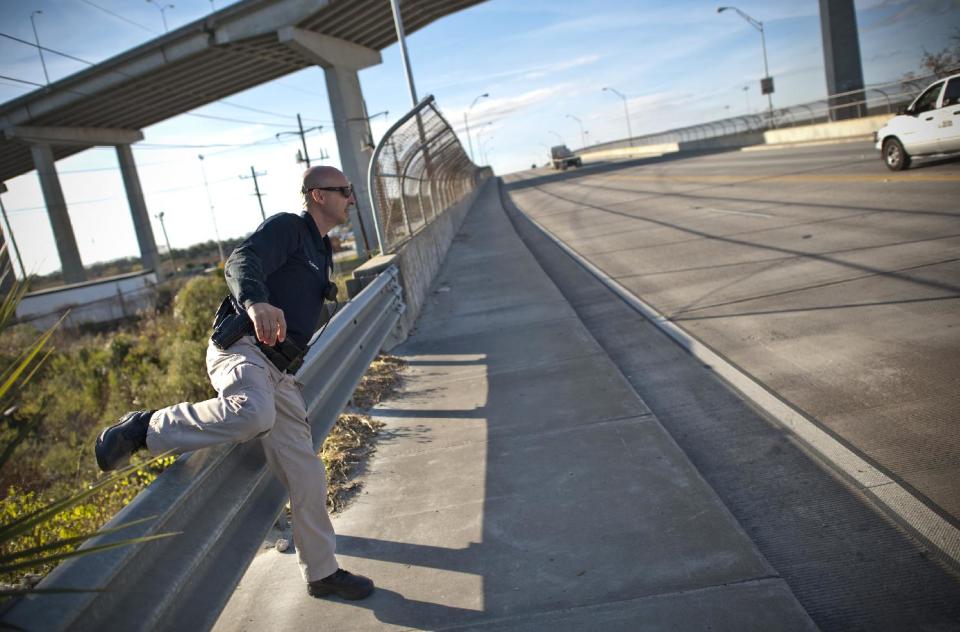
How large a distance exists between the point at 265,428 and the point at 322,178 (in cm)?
131

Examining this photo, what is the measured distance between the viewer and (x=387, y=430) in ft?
18.4

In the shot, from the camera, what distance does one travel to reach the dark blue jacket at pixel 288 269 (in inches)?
122

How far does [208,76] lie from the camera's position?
47.3m

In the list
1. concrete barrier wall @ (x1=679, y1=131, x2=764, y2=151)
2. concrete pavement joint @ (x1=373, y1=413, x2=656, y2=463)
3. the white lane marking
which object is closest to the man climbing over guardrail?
concrete pavement joint @ (x1=373, y1=413, x2=656, y2=463)

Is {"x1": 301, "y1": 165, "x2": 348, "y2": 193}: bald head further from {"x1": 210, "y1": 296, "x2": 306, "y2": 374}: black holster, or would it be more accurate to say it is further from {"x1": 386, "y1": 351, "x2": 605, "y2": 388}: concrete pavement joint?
{"x1": 386, "y1": 351, "x2": 605, "y2": 388}: concrete pavement joint

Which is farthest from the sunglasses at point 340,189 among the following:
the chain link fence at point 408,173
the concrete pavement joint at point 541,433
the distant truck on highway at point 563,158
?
the distant truck on highway at point 563,158

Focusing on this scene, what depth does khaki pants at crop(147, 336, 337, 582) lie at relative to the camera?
9.47 feet

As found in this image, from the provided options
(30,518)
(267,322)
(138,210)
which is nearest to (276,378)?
(267,322)

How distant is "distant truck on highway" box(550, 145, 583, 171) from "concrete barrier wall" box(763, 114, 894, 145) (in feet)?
141

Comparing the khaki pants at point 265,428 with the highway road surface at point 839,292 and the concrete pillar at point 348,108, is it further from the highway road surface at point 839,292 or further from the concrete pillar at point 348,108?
the concrete pillar at point 348,108

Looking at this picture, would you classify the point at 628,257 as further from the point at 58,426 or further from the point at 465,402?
the point at 58,426

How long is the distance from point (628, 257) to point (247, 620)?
406 inches

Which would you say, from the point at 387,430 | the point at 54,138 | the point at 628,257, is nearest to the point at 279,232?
the point at 387,430

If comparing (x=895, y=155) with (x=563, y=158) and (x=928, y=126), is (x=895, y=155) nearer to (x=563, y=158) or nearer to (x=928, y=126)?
(x=928, y=126)
